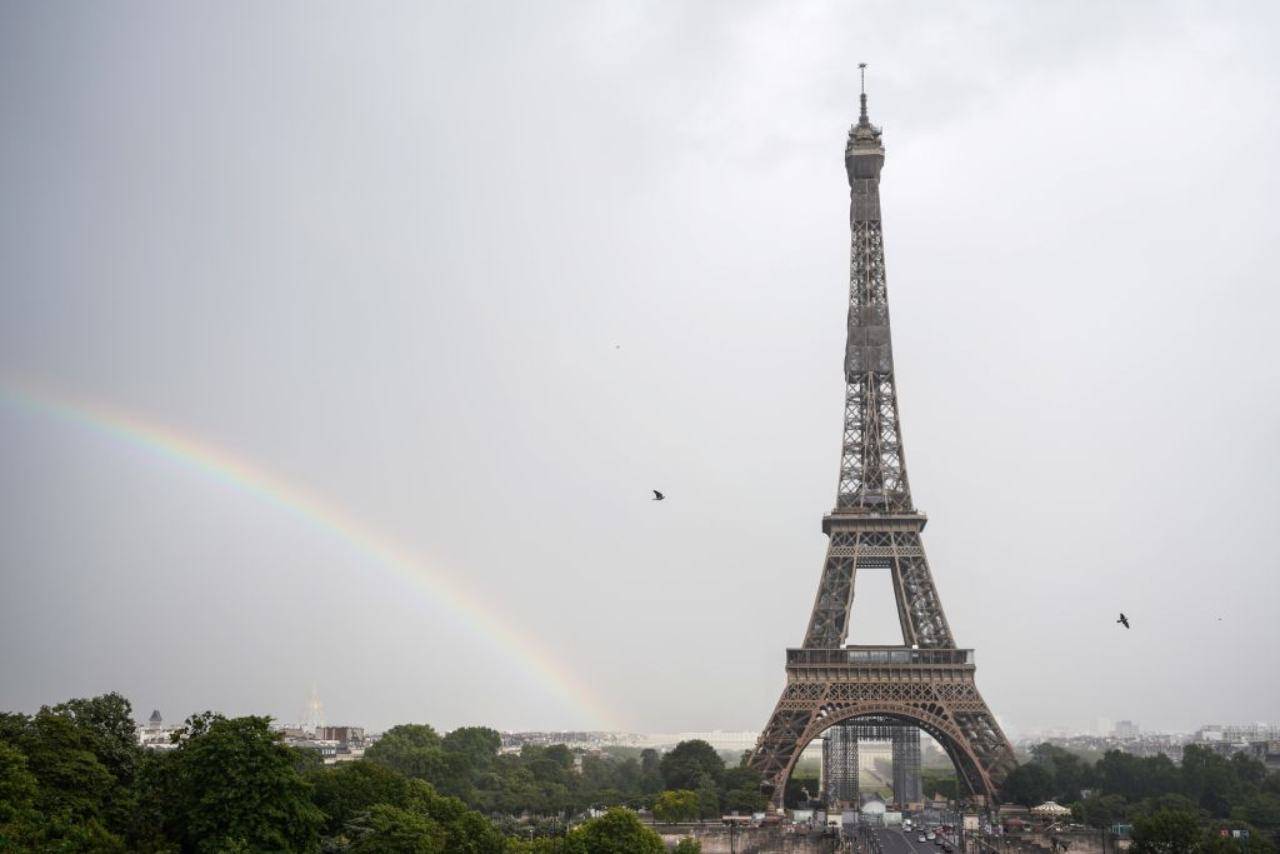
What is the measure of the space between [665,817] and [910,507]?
1260 inches

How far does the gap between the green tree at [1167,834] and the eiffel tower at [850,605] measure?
24.7m

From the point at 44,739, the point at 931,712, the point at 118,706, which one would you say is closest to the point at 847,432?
the point at 931,712

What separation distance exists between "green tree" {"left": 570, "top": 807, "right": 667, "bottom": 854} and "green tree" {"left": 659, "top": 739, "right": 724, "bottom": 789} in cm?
4851

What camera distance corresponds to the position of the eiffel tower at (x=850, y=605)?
9262cm

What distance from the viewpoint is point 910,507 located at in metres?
101

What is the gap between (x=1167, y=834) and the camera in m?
64.9

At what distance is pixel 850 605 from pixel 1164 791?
31.4 metres

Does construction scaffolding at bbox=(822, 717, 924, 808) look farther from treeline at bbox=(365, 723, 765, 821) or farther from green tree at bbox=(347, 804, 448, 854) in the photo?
green tree at bbox=(347, 804, 448, 854)

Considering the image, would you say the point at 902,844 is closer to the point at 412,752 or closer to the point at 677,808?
the point at 677,808

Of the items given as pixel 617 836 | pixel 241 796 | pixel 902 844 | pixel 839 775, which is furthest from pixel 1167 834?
pixel 839 775

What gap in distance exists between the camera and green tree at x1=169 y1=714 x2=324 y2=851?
44.0 metres

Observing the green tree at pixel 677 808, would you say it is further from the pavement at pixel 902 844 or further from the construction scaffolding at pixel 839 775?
the construction scaffolding at pixel 839 775

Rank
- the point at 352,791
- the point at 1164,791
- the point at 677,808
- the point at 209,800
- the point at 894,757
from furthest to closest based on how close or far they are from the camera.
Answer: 1. the point at 894,757
2. the point at 1164,791
3. the point at 677,808
4. the point at 352,791
5. the point at 209,800

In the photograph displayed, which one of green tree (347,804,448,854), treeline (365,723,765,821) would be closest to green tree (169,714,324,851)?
green tree (347,804,448,854)
